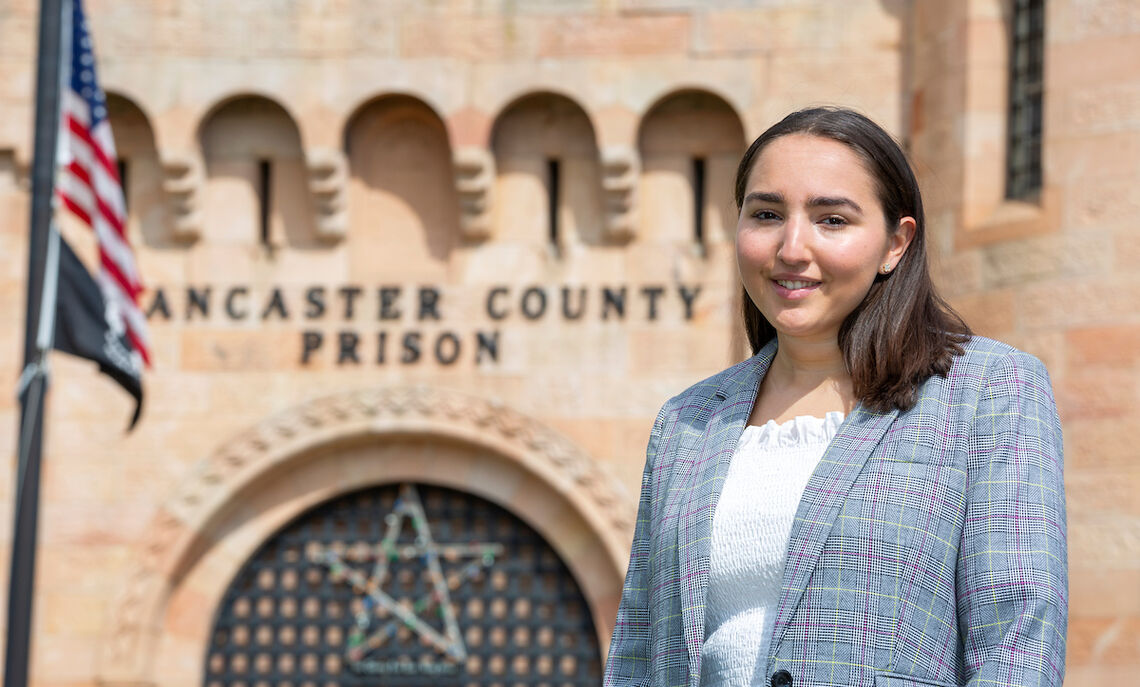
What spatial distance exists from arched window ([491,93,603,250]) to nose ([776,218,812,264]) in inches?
310

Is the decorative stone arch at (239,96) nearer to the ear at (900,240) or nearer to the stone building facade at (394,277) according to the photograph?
the stone building facade at (394,277)

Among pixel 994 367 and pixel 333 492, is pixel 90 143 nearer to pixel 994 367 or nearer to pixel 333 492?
pixel 333 492

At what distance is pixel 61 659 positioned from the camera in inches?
388

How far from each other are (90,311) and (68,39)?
4.59ft

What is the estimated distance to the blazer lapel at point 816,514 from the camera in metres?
2.22

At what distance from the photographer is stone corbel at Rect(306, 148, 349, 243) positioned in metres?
10.1

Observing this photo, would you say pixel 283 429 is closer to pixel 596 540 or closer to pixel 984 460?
→ pixel 596 540

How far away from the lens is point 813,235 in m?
2.35

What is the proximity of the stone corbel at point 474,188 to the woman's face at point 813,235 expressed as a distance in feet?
25.2

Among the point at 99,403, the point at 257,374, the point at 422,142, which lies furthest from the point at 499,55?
the point at 99,403

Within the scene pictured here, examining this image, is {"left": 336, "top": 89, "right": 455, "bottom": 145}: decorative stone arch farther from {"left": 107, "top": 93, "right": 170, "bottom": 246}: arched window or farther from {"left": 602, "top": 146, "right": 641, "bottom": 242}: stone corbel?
{"left": 107, "top": 93, "right": 170, "bottom": 246}: arched window

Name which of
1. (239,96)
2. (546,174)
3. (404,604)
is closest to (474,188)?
(546,174)

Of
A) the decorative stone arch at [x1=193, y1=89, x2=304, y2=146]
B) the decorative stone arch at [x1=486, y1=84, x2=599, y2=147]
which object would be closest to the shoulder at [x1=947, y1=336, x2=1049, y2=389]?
the decorative stone arch at [x1=486, y1=84, x2=599, y2=147]

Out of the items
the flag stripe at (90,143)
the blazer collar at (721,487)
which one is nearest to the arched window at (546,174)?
the flag stripe at (90,143)
